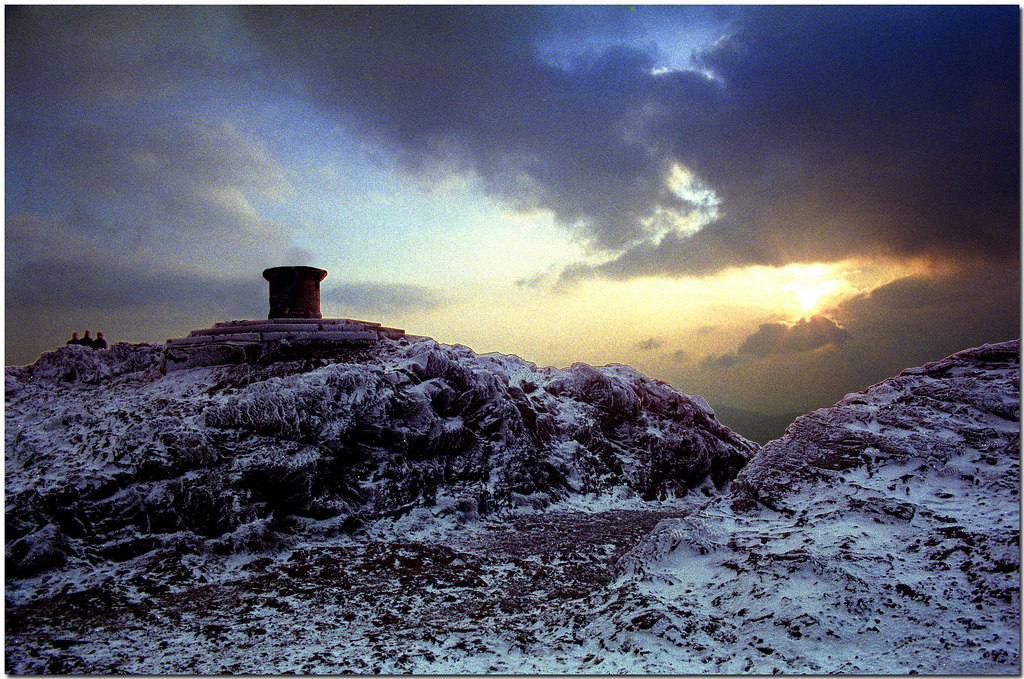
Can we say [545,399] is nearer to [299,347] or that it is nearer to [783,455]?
[299,347]

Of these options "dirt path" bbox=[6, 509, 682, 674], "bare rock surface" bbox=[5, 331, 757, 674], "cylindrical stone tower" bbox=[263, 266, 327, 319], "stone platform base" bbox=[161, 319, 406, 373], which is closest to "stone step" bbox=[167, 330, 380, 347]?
"stone platform base" bbox=[161, 319, 406, 373]

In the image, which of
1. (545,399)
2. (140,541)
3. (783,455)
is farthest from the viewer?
(545,399)

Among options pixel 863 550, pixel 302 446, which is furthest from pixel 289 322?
pixel 863 550

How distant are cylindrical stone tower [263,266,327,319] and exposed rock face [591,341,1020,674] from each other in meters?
18.9

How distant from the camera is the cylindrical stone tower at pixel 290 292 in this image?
966 inches

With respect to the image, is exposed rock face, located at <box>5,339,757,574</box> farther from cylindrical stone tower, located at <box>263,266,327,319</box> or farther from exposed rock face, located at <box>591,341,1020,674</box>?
exposed rock face, located at <box>591,341,1020,674</box>

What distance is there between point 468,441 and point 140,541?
10.2 m

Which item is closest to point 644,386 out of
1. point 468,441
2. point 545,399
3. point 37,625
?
point 545,399

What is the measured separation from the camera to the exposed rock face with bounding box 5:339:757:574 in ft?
45.9

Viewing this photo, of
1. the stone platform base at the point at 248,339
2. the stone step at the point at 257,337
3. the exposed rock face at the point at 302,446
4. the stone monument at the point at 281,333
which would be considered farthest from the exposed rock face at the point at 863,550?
the stone monument at the point at 281,333

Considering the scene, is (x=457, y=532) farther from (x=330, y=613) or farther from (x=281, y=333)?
(x=281, y=333)

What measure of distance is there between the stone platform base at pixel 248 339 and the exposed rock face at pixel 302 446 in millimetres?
712

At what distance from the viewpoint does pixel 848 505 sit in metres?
9.62

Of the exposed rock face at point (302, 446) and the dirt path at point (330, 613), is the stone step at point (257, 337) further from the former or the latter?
the dirt path at point (330, 613)
